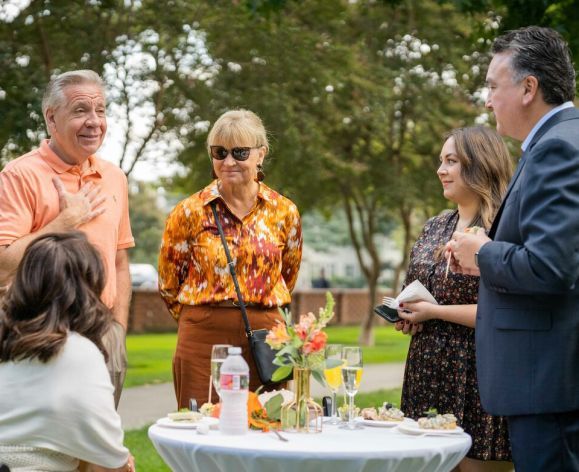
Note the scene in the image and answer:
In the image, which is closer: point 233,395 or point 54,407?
point 54,407

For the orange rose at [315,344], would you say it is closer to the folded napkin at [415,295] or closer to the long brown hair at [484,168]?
the folded napkin at [415,295]

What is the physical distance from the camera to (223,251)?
17.5ft

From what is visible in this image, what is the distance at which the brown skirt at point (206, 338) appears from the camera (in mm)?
5273

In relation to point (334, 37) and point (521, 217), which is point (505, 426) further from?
point (334, 37)

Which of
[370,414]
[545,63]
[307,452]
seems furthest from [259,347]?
[545,63]

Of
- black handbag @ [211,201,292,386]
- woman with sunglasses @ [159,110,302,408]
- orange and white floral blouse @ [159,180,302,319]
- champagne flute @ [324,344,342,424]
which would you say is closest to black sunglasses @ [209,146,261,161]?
woman with sunglasses @ [159,110,302,408]

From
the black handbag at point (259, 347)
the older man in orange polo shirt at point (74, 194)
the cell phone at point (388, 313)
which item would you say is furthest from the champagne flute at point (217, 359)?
the cell phone at point (388, 313)

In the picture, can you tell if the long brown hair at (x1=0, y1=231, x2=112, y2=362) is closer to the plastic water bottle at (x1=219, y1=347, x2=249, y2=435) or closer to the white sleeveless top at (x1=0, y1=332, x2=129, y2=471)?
the white sleeveless top at (x1=0, y1=332, x2=129, y2=471)

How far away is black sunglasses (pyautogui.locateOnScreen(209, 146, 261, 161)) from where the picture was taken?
5.39 metres

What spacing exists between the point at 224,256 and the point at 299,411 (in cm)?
153

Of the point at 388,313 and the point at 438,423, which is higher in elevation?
the point at 388,313

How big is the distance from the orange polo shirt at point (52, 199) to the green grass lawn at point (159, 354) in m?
9.70

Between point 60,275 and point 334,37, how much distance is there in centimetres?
1512

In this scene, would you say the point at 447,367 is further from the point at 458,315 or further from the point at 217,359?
the point at 217,359
